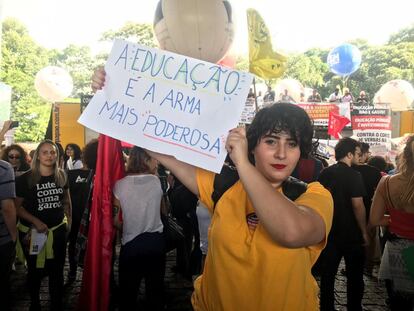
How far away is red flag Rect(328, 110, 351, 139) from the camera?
34.0ft

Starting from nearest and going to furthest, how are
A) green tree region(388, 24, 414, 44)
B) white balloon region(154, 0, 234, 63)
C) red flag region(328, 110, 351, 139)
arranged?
1. white balloon region(154, 0, 234, 63)
2. red flag region(328, 110, 351, 139)
3. green tree region(388, 24, 414, 44)

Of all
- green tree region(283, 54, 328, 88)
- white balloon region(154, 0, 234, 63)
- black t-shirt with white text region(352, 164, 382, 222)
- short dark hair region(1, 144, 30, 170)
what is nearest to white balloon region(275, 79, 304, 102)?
black t-shirt with white text region(352, 164, 382, 222)

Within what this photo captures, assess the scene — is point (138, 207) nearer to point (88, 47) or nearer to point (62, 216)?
point (62, 216)

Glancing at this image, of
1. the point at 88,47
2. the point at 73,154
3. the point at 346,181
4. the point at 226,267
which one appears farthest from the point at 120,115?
the point at 88,47

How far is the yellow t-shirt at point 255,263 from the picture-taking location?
1.43 metres

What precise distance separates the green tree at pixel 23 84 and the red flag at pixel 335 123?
26619mm

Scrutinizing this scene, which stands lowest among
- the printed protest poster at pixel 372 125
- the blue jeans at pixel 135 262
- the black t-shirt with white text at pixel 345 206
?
the blue jeans at pixel 135 262

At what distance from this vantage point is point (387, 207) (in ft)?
10.1

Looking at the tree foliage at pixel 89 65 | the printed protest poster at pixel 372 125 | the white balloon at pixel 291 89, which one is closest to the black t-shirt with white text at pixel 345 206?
the printed protest poster at pixel 372 125

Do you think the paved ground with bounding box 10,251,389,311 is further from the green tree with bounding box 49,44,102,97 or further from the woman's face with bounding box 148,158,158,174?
the green tree with bounding box 49,44,102,97

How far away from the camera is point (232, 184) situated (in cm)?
167

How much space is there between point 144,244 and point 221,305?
1751mm

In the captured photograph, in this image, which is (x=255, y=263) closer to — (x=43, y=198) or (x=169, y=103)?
(x=169, y=103)

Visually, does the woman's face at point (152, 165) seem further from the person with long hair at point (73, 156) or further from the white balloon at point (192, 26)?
the person with long hair at point (73, 156)
